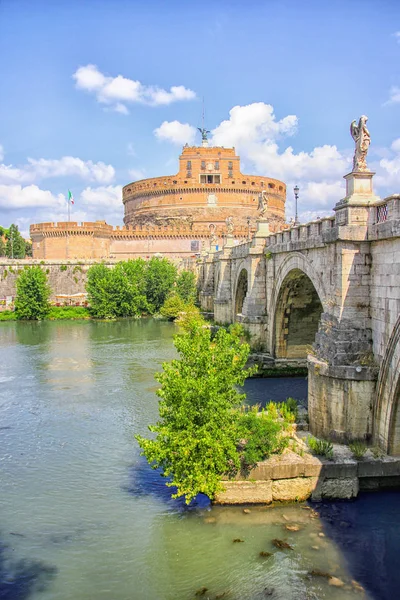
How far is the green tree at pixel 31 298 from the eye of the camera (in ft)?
152

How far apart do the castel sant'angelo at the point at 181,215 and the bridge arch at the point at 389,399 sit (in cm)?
4988

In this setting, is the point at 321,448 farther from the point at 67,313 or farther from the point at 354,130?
the point at 67,313

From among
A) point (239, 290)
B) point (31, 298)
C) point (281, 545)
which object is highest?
point (239, 290)

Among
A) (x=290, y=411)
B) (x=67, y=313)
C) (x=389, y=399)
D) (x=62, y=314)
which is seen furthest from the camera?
(x=67, y=313)

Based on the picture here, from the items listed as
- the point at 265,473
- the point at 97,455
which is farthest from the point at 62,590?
the point at 97,455

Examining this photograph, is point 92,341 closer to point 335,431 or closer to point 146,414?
point 146,414

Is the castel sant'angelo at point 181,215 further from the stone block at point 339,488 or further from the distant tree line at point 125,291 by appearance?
the stone block at point 339,488

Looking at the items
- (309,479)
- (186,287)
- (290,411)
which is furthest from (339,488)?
(186,287)

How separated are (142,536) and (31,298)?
38.4 m

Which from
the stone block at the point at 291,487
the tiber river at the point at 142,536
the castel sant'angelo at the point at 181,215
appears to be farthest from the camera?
the castel sant'angelo at the point at 181,215

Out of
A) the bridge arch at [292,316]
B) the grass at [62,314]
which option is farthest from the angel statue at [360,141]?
the grass at [62,314]

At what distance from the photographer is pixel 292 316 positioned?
21.3 meters

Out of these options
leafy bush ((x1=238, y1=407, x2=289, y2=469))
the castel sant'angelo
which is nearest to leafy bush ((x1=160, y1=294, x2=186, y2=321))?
the castel sant'angelo

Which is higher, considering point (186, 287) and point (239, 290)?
point (186, 287)
